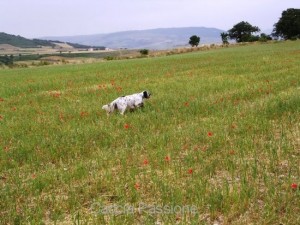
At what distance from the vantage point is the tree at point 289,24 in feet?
369

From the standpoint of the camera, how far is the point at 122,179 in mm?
6555

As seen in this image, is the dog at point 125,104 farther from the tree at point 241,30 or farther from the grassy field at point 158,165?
the tree at point 241,30

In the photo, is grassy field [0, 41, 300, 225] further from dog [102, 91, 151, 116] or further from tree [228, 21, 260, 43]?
tree [228, 21, 260, 43]

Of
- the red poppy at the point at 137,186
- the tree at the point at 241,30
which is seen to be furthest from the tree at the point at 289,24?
the red poppy at the point at 137,186

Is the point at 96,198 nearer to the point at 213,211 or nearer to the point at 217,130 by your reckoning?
the point at 213,211

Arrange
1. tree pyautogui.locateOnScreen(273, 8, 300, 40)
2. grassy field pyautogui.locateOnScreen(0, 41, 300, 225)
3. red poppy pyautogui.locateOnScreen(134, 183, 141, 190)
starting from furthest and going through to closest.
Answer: tree pyautogui.locateOnScreen(273, 8, 300, 40) → red poppy pyautogui.locateOnScreen(134, 183, 141, 190) → grassy field pyautogui.locateOnScreen(0, 41, 300, 225)

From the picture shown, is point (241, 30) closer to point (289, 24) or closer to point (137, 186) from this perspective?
point (289, 24)

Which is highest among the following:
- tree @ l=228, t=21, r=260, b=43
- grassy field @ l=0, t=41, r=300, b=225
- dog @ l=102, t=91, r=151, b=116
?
tree @ l=228, t=21, r=260, b=43

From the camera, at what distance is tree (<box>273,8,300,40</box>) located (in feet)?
369

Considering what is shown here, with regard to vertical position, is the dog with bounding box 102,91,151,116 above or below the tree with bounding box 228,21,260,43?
below

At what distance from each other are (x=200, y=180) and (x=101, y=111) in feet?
24.8

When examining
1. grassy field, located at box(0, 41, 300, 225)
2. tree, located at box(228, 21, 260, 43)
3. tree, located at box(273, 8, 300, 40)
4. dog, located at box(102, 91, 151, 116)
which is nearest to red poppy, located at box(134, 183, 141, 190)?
grassy field, located at box(0, 41, 300, 225)

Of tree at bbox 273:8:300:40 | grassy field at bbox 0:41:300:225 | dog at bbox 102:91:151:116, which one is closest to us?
grassy field at bbox 0:41:300:225

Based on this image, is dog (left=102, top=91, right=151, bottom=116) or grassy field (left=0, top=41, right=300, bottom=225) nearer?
grassy field (left=0, top=41, right=300, bottom=225)
